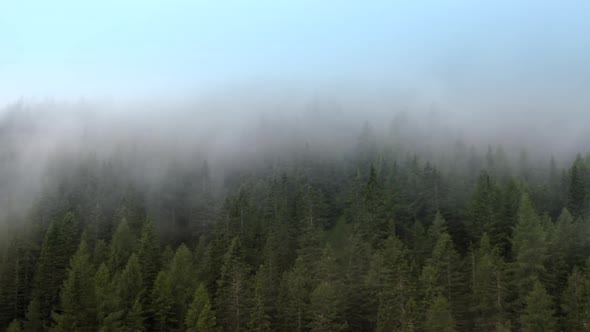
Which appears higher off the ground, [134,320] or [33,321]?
[134,320]

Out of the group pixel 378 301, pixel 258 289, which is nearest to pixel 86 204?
pixel 258 289

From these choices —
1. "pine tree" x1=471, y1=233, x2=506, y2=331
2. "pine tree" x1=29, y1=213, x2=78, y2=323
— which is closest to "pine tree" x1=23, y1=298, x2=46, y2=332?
"pine tree" x1=29, y1=213, x2=78, y2=323

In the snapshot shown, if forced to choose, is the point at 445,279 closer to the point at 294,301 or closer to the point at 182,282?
the point at 294,301

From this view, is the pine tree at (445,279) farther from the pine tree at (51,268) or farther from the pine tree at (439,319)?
the pine tree at (51,268)

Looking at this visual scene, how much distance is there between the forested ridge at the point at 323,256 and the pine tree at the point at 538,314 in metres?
0.16

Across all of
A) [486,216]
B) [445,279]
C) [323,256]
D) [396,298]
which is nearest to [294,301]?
[323,256]

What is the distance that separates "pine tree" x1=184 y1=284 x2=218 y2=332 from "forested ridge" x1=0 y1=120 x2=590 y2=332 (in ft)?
0.52

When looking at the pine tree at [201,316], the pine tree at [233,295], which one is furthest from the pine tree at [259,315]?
the pine tree at [201,316]

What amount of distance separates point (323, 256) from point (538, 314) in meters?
28.1

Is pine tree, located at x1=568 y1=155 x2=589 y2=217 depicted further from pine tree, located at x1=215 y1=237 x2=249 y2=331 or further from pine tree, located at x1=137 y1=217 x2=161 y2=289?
pine tree, located at x1=137 y1=217 x2=161 y2=289

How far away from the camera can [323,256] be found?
2731 inches

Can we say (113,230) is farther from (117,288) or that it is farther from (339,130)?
(339,130)

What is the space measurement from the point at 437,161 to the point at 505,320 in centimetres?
7215

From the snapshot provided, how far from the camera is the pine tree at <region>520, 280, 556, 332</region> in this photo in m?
51.8
